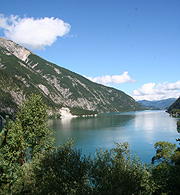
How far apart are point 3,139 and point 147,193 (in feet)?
65.8

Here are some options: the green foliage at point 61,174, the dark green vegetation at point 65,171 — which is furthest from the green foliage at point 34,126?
the green foliage at point 61,174

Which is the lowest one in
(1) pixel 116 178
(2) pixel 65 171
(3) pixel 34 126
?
(2) pixel 65 171

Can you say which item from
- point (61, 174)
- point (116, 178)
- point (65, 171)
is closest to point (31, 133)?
point (65, 171)

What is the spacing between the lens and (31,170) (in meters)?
19.9

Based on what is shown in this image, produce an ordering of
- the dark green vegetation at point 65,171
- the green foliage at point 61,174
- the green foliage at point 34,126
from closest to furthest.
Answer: the dark green vegetation at point 65,171
the green foliage at point 61,174
the green foliage at point 34,126

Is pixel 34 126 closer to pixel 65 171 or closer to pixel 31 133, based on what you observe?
pixel 31 133

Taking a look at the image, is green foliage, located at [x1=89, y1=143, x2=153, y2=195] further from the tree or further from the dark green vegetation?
the tree

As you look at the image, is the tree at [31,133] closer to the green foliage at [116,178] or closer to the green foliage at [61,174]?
the green foliage at [61,174]

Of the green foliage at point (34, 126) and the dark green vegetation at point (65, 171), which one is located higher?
the green foliage at point (34, 126)

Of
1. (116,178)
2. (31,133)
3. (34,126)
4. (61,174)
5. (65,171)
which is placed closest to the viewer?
(116,178)

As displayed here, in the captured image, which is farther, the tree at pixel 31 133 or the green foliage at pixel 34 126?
the green foliage at pixel 34 126

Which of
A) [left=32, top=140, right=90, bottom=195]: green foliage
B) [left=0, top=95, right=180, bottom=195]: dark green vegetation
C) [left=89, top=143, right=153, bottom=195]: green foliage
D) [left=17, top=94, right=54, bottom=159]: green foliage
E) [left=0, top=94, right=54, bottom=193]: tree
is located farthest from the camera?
[left=17, top=94, right=54, bottom=159]: green foliage

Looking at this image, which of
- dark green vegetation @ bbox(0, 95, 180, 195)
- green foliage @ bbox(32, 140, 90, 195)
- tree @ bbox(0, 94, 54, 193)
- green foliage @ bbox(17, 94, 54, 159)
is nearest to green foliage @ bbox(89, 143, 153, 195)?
dark green vegetation @ bbox(0, 95, 180, 195)

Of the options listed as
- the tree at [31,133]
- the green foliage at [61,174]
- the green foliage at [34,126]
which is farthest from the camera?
the green foliage at [34,126]
